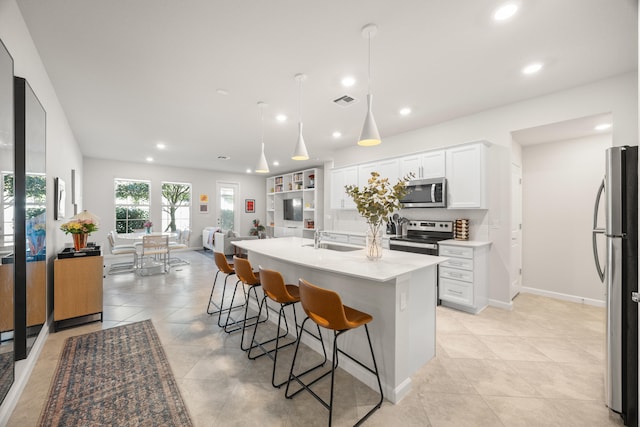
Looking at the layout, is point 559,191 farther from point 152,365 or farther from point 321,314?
point 152,365

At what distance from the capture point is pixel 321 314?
64.9 inches

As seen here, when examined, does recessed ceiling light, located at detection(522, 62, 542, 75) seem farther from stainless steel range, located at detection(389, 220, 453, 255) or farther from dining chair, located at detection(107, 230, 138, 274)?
dining chair, located at detection(107, 230, 138, 274)

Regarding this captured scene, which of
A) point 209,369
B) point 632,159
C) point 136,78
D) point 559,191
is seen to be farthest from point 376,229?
point 559,191

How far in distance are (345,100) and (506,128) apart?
2234 mm

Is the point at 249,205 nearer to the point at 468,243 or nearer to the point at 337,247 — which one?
the point at 337,247

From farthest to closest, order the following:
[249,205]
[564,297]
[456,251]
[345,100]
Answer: [249,205] < [564,297] < [456,251] < [345,100]

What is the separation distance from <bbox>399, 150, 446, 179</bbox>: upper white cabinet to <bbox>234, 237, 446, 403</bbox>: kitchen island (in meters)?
2.11

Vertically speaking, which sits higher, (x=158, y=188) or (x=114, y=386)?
(x=158, y=188)

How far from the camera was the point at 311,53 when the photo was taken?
2414 millimetres

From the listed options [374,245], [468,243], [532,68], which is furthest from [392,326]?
[532,68]

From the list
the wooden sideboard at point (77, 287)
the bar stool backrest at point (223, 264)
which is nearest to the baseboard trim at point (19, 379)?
the wooden sideboard at point (77, 287)

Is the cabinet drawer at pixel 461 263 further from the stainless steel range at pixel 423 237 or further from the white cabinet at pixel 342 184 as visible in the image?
the white cabinet at pixel 342 184

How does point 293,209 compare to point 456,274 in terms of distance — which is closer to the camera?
point 456,274

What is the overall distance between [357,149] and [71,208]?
17.7 feet
